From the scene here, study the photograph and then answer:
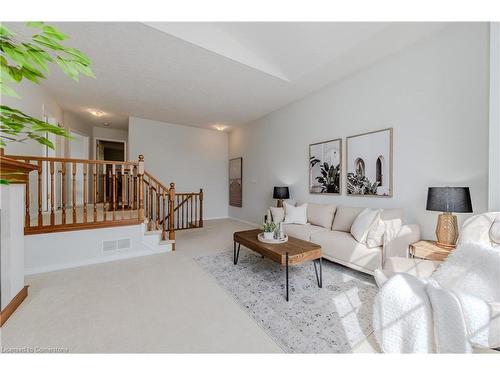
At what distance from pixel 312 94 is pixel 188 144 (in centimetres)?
382

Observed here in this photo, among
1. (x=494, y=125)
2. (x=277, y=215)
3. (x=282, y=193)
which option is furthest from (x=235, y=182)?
(x=494, y=125)

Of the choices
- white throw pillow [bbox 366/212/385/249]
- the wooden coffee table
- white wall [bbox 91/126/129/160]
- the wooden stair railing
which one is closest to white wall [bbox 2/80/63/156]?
white wall [bbox 91/126/129/160]

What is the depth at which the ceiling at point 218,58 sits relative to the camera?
253cm

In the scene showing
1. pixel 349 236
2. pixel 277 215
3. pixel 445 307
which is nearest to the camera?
pixel 445 307

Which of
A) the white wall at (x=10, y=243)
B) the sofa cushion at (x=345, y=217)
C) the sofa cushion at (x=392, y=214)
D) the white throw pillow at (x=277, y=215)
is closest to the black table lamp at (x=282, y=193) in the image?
the white throw pillow at (x=277, y=215)

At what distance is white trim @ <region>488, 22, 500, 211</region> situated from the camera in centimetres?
201

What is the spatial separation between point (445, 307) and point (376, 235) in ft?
4.59

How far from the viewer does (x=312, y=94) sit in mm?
4184

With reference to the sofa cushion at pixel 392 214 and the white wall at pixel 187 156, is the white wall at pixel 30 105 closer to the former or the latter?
the white wall at pixel 187 156

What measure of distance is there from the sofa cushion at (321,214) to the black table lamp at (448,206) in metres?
1.39

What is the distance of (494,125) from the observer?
6.63 ft

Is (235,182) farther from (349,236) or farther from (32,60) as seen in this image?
(32,60)
